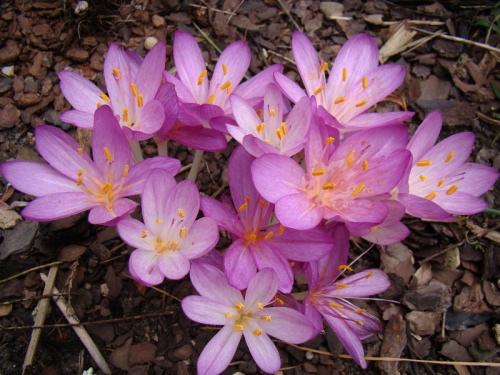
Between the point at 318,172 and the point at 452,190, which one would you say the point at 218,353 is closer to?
the point at 318,172

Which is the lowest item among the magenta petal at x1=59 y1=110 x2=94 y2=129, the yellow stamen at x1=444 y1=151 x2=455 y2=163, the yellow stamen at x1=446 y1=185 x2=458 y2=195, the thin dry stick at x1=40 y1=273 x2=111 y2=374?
the thin dry stick at x1=40 y1=273 x2=111 y2=374

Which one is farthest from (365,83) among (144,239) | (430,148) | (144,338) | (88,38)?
(88,38)

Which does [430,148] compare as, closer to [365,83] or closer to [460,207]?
[460,207]

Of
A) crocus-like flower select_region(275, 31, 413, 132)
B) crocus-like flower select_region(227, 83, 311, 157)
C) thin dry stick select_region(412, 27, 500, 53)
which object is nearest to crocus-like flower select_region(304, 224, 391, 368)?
crocus-like flower select_region(227, 83, 311, 157)

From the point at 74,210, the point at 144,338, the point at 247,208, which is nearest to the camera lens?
the point at 74,210

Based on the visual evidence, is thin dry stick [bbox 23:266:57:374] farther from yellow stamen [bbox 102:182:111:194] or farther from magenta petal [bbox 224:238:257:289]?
magenta petal [bbox 224:238:257:289]

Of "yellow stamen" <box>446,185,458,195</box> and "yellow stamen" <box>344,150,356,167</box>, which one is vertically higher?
"yellow stamen" <box>344,150,356,167</box>

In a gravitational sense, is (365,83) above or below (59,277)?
above

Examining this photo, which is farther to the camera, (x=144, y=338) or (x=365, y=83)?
(x=144, y=338)
